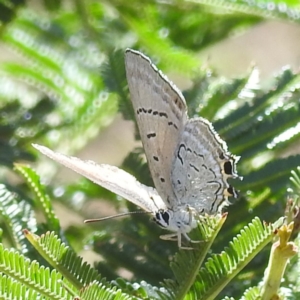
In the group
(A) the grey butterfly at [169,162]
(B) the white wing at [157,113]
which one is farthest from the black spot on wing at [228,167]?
(B) the white wing at [157,113]

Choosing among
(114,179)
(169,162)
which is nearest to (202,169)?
(169,162)

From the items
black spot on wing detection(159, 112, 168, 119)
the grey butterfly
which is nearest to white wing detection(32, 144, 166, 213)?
the grey butterfly

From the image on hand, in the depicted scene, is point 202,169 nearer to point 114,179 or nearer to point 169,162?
point 169,162

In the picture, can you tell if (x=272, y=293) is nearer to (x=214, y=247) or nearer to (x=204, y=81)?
(x=214, y=247)

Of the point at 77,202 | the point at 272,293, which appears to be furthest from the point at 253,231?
the point at 77,202

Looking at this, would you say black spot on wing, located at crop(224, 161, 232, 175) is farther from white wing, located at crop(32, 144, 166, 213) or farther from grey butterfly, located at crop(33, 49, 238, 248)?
white wing, located at crop(32, 144, 166, 213)

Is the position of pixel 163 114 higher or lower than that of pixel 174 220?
higher
